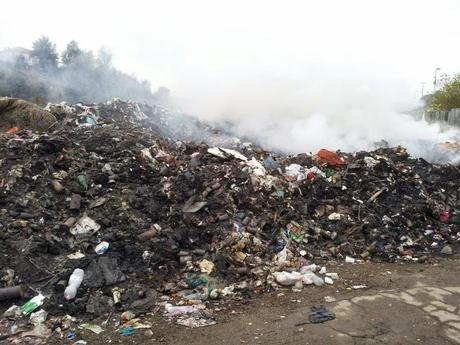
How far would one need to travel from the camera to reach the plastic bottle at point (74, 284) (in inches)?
153

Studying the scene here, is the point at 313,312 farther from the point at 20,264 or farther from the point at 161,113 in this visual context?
the point at 161,113

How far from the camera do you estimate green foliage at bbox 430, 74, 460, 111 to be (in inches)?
704

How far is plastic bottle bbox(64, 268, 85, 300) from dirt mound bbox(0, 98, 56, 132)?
242 inches

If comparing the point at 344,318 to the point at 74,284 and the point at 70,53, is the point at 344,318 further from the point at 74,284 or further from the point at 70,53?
the point at 70,53

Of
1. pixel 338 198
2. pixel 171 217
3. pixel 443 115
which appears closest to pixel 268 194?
pixel 338 198

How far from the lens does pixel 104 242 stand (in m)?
4.62

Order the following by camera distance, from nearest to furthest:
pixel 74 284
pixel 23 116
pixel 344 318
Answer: pixel 344 318, pixel 74 284, pixel 23 116

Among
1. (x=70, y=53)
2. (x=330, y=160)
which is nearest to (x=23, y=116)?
(x=330, y=160)

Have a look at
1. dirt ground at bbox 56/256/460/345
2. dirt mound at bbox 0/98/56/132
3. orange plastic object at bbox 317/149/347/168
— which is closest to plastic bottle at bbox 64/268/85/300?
dirt ground at bbox 56/256/460/345

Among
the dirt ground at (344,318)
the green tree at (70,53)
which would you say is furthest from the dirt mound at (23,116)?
the green tree at (70,53)

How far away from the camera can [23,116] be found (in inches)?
373

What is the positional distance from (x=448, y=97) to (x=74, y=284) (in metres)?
18.7

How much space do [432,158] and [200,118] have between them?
662cm

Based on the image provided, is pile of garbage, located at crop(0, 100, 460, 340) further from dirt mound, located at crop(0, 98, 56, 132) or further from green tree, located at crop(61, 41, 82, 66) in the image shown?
green tree, located at crop(61, 41, 82, 66)
